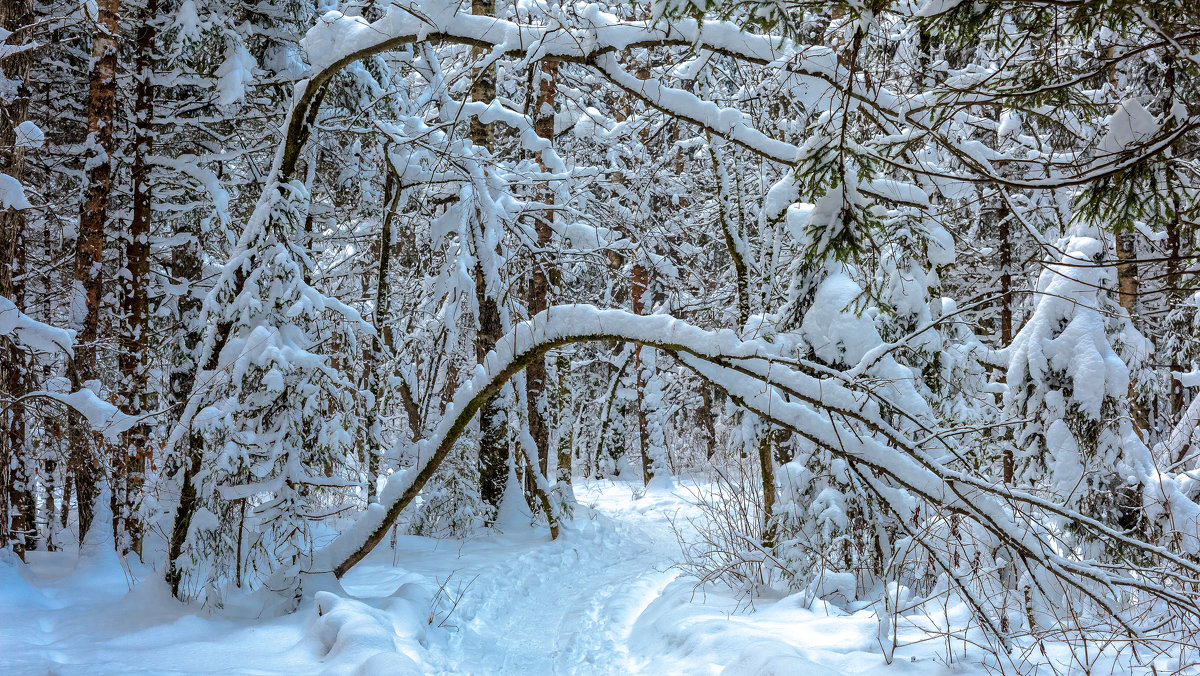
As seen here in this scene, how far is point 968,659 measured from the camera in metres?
3.89

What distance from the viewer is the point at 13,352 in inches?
214

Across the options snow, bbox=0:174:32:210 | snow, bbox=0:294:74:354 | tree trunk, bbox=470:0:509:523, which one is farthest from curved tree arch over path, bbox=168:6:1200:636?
tree trunk, bbox=470:0:509:523

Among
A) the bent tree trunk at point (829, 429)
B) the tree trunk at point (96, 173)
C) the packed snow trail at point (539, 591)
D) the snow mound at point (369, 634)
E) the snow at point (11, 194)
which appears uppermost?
the tree trunk at point (96, 173)

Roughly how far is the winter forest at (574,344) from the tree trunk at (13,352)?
0.20 ft

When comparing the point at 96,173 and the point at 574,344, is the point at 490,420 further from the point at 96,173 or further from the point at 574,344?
the point at 96,173

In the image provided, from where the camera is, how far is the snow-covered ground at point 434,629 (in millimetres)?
4230

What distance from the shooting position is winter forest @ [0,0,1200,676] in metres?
3.80

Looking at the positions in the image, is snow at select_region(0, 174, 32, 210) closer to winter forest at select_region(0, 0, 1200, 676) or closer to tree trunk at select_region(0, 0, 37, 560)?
winter forest at select_region(0, 0, 1200, 676)

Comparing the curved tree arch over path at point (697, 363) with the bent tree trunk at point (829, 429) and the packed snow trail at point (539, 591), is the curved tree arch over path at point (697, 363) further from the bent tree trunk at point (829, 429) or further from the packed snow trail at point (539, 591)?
the packed snow trail at point (539, 591)

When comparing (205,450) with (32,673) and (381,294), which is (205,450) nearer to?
(32,673)

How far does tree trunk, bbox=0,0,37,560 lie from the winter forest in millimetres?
59

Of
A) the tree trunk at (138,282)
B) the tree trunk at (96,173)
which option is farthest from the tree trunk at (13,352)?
the tree trunk at (138,282)

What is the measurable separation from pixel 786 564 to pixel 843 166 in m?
3.74

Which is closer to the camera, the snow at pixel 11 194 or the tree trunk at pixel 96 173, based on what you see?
the snow at pixel 11 194
